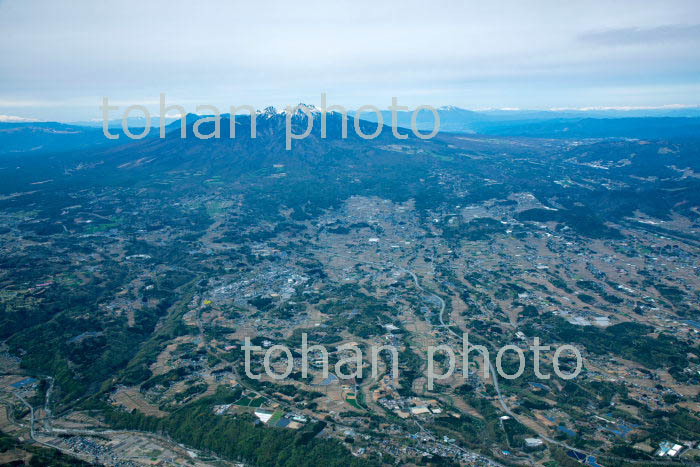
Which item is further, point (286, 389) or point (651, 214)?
point (651, 214)

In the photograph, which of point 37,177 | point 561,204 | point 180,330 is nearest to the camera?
point 180,330

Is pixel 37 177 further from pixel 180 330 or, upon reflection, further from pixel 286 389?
pixel 286 389

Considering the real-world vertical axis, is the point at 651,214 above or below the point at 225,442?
above

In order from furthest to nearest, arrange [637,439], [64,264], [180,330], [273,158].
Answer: [273,158] → [64,264] → [180,330] → [637,439]

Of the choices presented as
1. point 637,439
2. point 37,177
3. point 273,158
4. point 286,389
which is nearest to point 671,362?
point 637,439

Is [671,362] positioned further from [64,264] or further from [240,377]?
[64,264]

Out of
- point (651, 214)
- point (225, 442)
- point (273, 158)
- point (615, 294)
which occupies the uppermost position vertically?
point (273, 158)

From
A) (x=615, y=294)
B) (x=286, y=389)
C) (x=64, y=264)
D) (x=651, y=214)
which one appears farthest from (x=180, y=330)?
(x=651, y=214)

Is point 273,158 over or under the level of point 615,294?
over

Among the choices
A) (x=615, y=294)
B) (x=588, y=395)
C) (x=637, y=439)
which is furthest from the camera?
(x=615, y=294)
